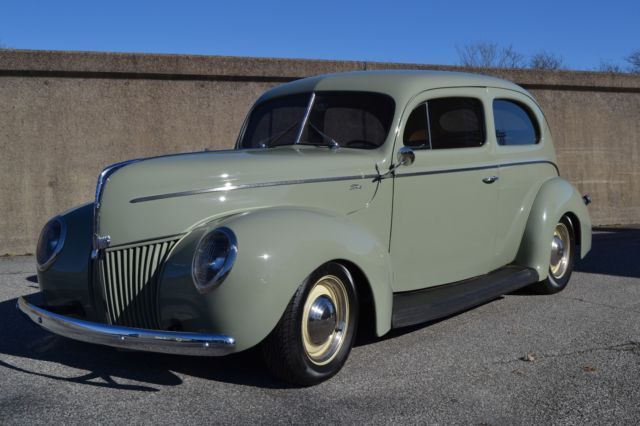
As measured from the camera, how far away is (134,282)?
3.59 meters

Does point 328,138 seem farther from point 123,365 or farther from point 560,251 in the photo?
point 560,251

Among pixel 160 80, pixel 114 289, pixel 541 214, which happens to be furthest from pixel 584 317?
pixel 160 80

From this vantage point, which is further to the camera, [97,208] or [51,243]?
[51,243]

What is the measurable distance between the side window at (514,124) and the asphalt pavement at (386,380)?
1415mm

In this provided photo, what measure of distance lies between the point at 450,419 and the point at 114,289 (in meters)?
1.74

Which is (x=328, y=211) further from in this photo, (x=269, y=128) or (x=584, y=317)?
(x=584, y=317)

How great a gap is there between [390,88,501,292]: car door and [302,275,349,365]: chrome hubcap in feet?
2.37

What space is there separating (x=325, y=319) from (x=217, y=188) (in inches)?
34.7

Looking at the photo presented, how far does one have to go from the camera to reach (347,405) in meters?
3.40

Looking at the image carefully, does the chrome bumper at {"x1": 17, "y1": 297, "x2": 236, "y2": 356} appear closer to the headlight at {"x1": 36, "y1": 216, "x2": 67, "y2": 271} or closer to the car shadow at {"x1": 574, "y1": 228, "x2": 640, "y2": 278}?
the headlight at {"x1": 36, "y1": 216, "x2": 67, "y2": 271}

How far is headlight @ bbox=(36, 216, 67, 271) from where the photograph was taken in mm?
4059

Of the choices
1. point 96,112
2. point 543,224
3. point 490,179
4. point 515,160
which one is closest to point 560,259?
point 543,224

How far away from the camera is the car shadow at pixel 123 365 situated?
373 cm

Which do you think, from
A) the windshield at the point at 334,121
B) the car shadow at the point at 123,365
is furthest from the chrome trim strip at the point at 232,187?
the car shadow at the point at 123,365
